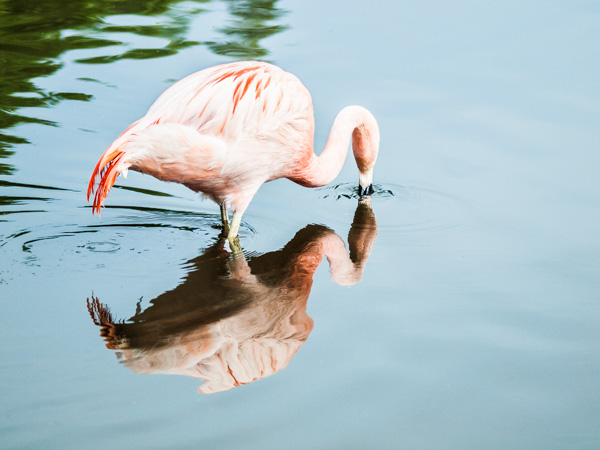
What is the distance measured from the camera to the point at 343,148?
5.88m

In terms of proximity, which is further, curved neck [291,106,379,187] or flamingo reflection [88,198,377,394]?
curved neck [291,106,379,187]

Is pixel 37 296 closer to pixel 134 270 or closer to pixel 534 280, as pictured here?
Result: pixel 134 270

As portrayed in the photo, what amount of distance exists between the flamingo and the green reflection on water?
2064mm

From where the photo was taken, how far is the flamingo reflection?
388 centimetres

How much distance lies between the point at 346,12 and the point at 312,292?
18.2 feet

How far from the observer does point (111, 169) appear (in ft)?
15.3

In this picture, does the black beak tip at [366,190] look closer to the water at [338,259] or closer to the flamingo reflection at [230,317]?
the water at [338,259]

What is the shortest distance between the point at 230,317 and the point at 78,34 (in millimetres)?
5681

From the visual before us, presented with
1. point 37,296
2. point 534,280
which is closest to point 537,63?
point 534,280

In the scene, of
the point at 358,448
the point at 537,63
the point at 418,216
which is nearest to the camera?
the point at 358,448

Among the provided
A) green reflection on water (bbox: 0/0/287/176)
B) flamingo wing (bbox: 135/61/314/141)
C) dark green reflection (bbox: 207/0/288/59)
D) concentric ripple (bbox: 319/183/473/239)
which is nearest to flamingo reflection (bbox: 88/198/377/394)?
concentric ripple (bbox: 319/183/473/239)

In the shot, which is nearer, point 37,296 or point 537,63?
point 37,296

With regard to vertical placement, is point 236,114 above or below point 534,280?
above

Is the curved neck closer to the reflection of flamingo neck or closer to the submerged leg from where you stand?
the reflection of flamingo neck
